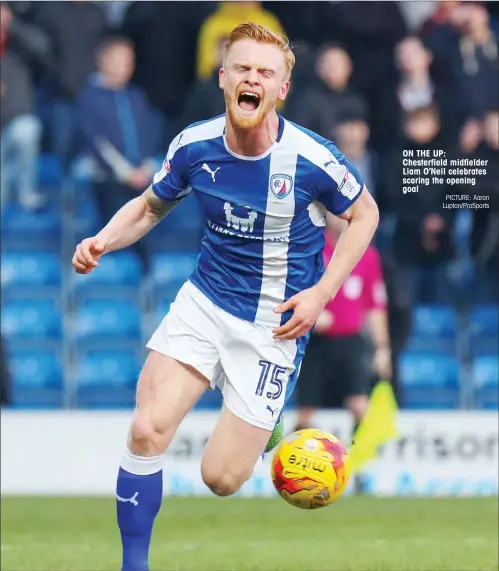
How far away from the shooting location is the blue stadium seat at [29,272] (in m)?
12.0

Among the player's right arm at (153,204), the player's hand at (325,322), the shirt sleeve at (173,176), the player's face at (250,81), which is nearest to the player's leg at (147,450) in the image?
the player's right arm at (153,204)

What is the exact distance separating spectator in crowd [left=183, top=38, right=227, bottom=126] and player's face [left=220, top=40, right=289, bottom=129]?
5879 millimetres

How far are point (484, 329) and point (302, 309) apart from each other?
687 centimetres

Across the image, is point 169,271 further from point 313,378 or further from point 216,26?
point 216,26

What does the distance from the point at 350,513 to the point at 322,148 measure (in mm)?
4674

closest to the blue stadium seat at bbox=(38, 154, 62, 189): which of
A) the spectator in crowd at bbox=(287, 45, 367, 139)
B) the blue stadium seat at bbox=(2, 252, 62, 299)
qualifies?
the blue stadium seat at bbox=(2, 252, 62, 299)

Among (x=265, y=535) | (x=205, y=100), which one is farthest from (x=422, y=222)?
(x=265, y=535)

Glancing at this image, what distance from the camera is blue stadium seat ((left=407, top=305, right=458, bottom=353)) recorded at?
12.2m

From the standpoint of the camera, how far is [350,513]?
1000cm

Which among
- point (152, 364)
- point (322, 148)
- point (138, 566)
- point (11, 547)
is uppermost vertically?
point (322, 148)

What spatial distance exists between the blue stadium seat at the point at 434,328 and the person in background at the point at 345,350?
1.01 metres

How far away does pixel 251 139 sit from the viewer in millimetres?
5859

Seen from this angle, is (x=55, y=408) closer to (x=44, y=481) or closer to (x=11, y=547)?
(x=44, y=481)

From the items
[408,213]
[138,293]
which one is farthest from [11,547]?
[408,213]
